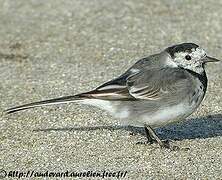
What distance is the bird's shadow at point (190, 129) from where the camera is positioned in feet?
25.5

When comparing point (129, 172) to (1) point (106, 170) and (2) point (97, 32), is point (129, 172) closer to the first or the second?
(1) point (106, 170)

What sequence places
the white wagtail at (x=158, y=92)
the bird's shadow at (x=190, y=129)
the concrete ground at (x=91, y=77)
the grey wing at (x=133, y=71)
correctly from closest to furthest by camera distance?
the concrete ground at (x=91, y=77) → the white wagtail at (x=158, y=92) → the grey wing at (x=133, y=71) → the bird's shadow at (x=190, y=129)

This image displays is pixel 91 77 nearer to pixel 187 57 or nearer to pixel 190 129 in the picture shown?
pixel 190 129

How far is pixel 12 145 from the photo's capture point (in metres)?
7.34

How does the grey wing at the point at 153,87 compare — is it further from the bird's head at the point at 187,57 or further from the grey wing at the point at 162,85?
the bird's head at the point at 187,57

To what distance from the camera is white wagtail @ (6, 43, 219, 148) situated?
7047 mm

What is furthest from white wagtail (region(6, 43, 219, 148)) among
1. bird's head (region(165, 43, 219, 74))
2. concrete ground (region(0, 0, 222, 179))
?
concrete ground (region(0, 0, 222, 179))

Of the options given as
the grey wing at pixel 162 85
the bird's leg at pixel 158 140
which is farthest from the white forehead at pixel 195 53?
the bird's leg at pixel 158 140

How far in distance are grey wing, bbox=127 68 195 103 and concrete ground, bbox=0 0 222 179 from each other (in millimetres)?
618

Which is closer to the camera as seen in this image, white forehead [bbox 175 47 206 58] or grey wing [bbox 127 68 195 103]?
grey wing [bbox 127 68 195 103]

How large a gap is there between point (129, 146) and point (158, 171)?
0.82 meters

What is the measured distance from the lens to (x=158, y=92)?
23.3 feet

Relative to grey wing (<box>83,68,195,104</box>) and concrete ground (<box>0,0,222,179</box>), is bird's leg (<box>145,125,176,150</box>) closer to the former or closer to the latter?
concrete ground (<box>0,0,222,179</box>)

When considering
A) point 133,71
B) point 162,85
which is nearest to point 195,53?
point 162,85
